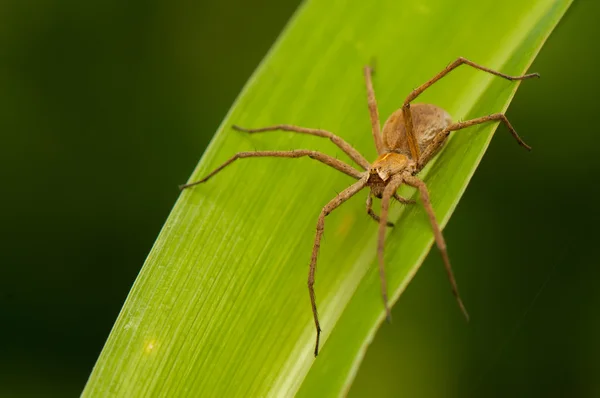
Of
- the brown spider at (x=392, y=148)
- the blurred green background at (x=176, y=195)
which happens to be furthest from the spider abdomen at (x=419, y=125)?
the blurred green background at (x=176, y=195)

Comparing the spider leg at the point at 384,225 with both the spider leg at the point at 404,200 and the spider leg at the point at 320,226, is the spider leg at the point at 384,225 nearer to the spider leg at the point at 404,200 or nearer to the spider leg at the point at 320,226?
the spider leg at the point at 404,200

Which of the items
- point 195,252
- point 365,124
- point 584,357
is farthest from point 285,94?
point 584,357

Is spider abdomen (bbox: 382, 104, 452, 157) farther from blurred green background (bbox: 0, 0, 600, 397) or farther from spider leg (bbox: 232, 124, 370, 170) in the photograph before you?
blurred green background (bbox: 0, 0, 600, 397)

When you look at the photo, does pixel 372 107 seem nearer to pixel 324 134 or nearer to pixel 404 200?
pixel 324 134

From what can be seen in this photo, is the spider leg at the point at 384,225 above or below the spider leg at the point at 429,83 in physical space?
below

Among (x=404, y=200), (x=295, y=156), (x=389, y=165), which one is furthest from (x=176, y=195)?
(x=404, y=200)
